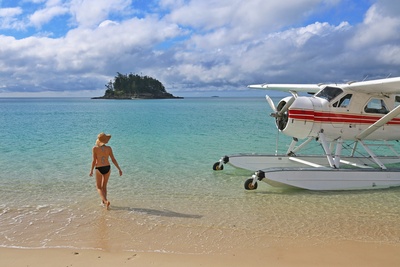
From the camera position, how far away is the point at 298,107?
8.89 m

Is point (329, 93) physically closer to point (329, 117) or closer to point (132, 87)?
point (329, 117)

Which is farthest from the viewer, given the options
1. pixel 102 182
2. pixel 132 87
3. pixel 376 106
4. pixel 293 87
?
pixel 132 87

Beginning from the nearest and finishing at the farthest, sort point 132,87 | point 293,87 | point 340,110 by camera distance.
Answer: point 340,110 < point 293,87 < point 132,87

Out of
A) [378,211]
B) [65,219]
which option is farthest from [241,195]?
[65,219]

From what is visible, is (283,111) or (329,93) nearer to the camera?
(283,111)

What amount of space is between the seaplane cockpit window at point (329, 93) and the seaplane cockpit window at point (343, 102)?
18 cm

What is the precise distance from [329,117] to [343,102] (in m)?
0.58

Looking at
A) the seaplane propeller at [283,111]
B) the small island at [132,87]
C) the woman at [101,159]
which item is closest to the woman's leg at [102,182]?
the woman at [101,159]

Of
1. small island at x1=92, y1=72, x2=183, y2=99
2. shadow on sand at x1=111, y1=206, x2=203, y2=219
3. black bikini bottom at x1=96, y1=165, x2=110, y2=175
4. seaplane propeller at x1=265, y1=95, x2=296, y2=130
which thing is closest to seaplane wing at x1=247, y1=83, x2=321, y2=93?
seaplane propeller at x1=265, y1=95, x2=296, y2=130

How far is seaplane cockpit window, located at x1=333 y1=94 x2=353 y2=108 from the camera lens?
9.32 metres

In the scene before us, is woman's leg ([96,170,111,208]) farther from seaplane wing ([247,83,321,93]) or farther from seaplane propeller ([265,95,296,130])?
seaplane wing ([247,83,321,93])

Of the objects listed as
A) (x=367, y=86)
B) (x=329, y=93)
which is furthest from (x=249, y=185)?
(x=367, y=86)

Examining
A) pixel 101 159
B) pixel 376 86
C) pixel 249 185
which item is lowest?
pixel 249 185

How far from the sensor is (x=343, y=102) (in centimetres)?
938
